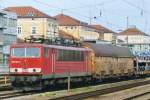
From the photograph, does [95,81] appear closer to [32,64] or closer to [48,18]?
[32,64]

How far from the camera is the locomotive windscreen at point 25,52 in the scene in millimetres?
30906

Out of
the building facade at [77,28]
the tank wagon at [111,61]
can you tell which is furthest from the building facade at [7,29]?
the building facade at [77,28]

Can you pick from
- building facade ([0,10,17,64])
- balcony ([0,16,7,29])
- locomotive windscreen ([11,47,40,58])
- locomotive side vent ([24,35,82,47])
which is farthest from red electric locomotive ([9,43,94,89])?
balcony ([0,16,7,29])

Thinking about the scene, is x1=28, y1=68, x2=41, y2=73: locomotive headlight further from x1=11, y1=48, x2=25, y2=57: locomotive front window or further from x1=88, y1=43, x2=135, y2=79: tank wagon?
x1=88, y1=43, x2=135, y2=79: tank wagon

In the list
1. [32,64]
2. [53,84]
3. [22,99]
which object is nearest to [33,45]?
[32,64]

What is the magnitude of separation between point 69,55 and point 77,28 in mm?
111818

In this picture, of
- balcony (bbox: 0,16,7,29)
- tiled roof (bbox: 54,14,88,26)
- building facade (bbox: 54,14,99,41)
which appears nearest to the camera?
balcony (bbox: 0,16,7,29)

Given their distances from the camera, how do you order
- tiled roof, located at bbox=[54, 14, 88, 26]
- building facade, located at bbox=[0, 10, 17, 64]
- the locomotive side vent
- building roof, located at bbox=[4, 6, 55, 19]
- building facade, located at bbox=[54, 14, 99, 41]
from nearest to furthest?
the locomotive side vent
building facade, located at bbox=[0, 10, 17, 64]
building roof, located at bbox=[4, 6, 55, 19]
building facade, located at bbox=[54, 14, 99, 41]
tiled roof, located at bbox=[54, 14, 88, 26]

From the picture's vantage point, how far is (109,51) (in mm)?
44438

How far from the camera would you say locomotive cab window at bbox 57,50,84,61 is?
1293 inches

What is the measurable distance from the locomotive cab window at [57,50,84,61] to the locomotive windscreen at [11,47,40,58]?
206cm

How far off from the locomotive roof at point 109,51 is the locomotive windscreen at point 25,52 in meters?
10.1

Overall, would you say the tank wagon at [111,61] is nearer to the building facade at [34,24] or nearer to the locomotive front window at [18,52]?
the locomotive front window at [18,52]

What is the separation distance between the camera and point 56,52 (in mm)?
32250
